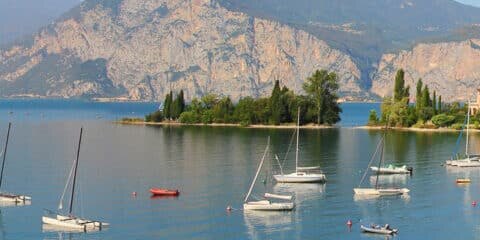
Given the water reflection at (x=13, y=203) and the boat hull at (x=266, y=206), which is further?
the water reflection at (x=13, y=203)

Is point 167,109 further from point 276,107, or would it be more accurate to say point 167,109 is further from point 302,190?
point 302,190

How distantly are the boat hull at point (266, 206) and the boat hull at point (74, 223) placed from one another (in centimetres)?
1156

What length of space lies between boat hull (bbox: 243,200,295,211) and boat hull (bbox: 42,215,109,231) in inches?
455

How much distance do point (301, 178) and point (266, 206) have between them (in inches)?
658

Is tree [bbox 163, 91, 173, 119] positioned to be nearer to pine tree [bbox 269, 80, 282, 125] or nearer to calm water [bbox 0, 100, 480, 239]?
pine tree [bbox 269, 80, 282, 125]

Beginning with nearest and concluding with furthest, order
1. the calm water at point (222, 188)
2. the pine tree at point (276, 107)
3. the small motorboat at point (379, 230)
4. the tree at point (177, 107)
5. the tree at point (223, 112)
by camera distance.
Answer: the small motorboat at point (379, 230), the calm water at point (222, 188), the pine tree at point (276, 107), the tree at point (223, 112), the tree at point (177, 107)

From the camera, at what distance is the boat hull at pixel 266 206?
69312 millimetres

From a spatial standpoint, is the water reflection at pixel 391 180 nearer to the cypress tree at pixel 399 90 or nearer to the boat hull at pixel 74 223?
the boat hull at pixel 74 223

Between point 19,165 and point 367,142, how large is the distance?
53.4 metres

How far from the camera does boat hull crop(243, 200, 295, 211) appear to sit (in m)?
69.3

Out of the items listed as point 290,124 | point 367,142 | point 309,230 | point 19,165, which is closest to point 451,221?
point 309,230

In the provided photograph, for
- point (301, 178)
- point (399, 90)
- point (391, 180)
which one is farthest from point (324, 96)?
point (301, 178)

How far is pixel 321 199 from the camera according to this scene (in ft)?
248

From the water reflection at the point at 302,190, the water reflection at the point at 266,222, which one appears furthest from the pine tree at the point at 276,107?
the water reflection at the point at 266,222
